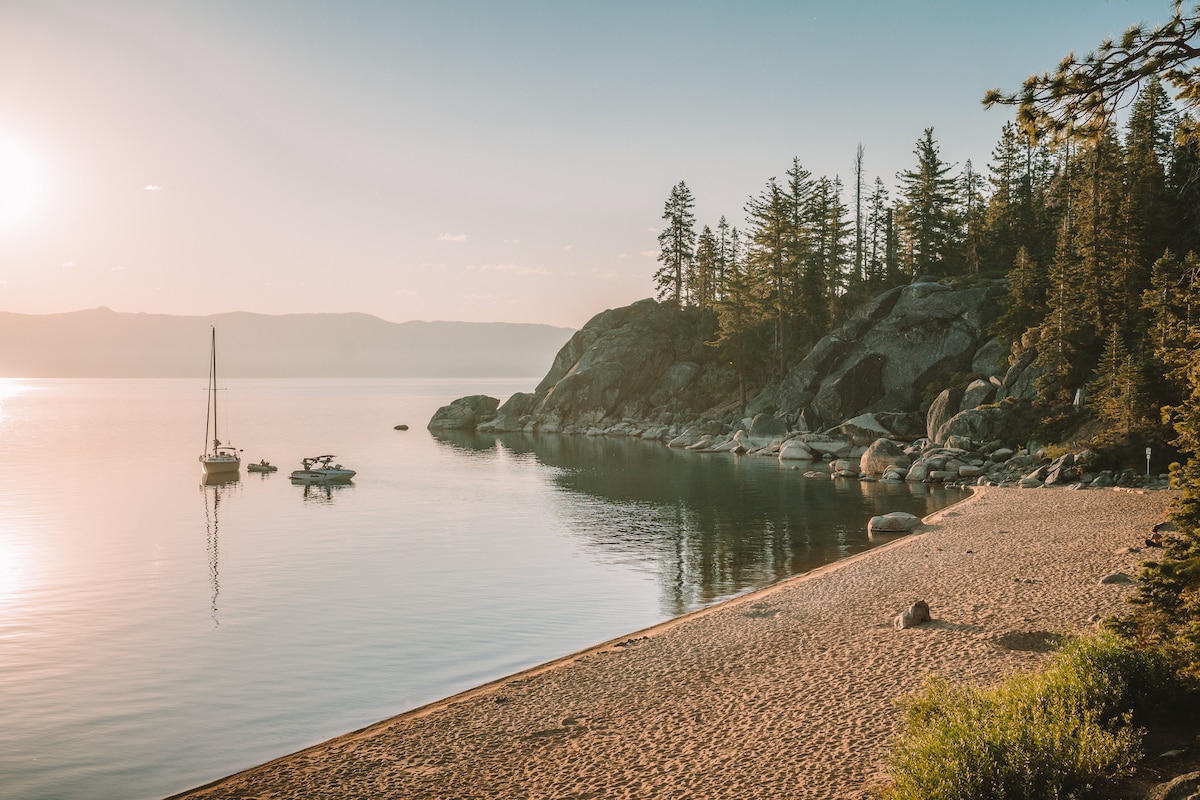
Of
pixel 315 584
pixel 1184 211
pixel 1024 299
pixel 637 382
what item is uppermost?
pixel 1184 211

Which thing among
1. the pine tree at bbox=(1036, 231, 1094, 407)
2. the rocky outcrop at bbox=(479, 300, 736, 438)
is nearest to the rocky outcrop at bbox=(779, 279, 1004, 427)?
the pine tree at bbox=(1036, 231, 1094, 407)

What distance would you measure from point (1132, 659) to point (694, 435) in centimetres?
7371

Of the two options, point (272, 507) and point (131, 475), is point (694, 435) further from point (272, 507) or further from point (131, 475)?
point (131, 475)

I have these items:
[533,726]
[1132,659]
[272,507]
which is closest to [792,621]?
[533,726]

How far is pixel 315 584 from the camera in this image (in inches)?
1106

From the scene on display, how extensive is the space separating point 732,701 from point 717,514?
27221 millimetres

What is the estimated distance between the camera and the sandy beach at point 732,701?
38.1 ft

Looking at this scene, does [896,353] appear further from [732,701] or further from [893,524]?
[732,701]

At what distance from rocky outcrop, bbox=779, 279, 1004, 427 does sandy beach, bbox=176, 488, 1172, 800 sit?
46.0m

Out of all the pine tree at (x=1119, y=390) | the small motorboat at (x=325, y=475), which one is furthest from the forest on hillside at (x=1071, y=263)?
the small motorboat at (x=325, y=475)

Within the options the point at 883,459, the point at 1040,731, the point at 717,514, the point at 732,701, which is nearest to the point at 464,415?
the point at 883,459

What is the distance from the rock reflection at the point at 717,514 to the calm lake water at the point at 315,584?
205 mm

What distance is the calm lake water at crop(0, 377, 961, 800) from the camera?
639 inches

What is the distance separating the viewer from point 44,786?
13.7 m
